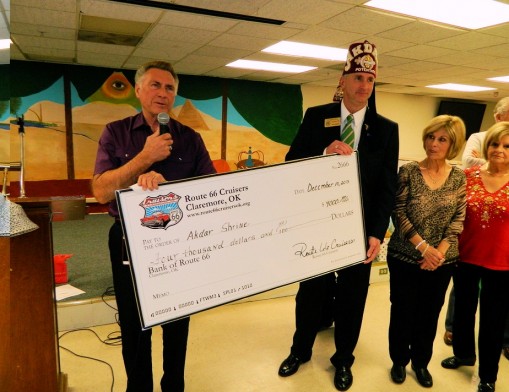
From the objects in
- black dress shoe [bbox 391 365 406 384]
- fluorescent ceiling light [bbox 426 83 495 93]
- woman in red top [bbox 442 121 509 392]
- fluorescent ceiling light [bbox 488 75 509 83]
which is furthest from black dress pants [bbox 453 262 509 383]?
fluorescent ceiling light [bbox 426 83 495 93]

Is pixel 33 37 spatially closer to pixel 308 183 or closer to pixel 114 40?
pixel 114 40

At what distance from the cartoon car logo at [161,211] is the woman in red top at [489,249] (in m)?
1.66

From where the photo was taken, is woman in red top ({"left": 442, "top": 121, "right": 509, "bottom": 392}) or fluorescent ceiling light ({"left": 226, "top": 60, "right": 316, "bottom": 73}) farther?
fluorescent ceiling light ({"left": 226, "top": 60, "right": 316, "bottom": 73})

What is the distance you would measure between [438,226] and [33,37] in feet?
16.6

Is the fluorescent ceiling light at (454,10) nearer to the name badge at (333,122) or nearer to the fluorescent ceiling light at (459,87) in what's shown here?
the name badge at (333,122)

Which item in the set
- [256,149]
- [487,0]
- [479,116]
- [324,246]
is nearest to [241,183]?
[324,246]

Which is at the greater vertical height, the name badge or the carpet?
the name badge

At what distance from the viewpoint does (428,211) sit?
199 centimetres

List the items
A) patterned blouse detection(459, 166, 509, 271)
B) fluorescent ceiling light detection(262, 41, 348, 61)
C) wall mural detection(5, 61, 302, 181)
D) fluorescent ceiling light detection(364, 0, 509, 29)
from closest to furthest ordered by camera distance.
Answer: patterned blouse detection(459, 166, 509, 271), fluorescent ceiling light detection(364, 0, 509, 29), fluorescent ceiling light detection(262, 41, 348, 61), wall mural detection(5, 61, 302, 181)

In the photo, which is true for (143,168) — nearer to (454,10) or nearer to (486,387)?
(486,387)

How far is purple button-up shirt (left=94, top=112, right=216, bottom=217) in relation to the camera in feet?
4.95

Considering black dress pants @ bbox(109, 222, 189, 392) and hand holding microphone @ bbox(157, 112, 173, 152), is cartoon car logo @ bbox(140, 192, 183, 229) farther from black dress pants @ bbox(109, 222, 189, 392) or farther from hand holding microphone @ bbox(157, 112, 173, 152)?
black dress pants @ bbox(109, 222, 189, 392)

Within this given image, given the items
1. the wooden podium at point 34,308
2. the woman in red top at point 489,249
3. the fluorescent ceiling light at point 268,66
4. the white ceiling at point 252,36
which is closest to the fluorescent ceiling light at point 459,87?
the white ceiling at point 252,36

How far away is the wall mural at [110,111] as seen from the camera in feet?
20.8
